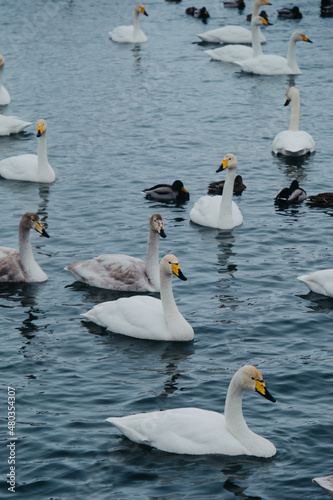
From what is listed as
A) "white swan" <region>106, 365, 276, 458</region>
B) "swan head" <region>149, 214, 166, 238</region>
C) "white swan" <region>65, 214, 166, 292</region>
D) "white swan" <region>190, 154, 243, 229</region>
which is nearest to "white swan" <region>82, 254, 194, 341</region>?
"white swan" <region>65, 214, 166, 292</region>

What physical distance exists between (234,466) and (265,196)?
13140 millimetres

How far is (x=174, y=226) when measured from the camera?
24.2 m

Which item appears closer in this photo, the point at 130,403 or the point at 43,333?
the point at 130,403

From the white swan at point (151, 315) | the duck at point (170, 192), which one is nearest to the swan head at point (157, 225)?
the white swan at point (151, 315)

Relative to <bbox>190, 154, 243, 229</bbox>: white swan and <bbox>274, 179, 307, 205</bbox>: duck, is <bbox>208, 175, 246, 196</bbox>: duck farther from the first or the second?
<bbox>190, 154, 243, 229</bbox>: white swan

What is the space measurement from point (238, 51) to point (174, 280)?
76.4ft

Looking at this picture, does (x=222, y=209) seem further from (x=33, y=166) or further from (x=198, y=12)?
(x=198, y=12)

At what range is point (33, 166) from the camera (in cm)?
2773

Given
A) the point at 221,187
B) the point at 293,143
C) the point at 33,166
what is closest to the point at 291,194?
the point at 221,187

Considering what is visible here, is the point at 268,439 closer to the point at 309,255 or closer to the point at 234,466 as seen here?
the point at 234,466

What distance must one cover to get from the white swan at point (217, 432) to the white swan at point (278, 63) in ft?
88.6

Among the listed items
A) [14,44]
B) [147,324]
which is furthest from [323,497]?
[14,44]

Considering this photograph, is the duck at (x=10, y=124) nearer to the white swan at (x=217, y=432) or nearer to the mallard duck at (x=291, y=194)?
the mallard duck at (x=291, y=194)

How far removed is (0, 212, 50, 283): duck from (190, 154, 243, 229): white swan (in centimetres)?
463
